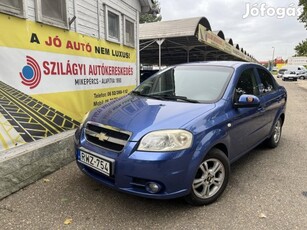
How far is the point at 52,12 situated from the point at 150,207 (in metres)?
3.71

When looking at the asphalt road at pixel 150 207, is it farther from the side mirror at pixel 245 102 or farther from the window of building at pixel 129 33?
the window of building at pixel 129 33

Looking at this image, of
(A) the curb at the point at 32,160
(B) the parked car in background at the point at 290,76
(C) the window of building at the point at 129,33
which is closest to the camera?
(A) the curb at the point at 32,160

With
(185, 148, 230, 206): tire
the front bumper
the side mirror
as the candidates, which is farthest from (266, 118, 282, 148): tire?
the front bumper

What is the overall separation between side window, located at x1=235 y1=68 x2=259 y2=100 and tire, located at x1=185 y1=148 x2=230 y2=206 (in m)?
0.91

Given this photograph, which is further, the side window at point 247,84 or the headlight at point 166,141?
the side window at point 247,84

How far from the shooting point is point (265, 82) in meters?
4.56

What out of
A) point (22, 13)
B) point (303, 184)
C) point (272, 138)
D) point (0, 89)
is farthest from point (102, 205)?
point (272, 138)

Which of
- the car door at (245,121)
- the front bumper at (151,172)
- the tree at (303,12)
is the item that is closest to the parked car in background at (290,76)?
the tree at (303,12)

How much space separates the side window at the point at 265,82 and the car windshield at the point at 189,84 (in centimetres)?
97

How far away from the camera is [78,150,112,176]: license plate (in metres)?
2.67

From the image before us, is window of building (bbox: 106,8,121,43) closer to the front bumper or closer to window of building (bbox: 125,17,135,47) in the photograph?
window of building (bbox: 125,17,135,47)

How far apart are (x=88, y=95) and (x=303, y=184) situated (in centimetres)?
424

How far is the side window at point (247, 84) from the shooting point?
11.7 ft

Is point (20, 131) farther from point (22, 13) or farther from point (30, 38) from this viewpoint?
point (22, 13)
